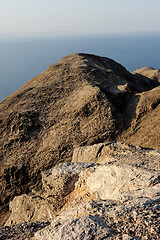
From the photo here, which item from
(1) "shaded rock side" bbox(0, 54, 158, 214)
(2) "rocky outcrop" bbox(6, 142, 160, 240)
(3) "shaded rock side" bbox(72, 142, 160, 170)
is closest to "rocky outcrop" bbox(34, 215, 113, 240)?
(2) "rocky outcrop" bbox(6, 142, 160, 240)

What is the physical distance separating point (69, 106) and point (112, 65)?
649 inches

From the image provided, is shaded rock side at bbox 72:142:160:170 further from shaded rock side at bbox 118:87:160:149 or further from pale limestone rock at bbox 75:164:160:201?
shaded rock side at bbox 118:87:160:149

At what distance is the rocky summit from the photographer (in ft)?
19.9

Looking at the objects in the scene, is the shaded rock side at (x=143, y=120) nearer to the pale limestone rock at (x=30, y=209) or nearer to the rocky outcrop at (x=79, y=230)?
the pale limestone rock at (x=30, y=209)

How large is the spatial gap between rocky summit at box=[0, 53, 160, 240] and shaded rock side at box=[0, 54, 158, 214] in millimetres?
82

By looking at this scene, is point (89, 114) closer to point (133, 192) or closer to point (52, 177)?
point (52, 177)

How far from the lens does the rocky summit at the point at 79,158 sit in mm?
6059

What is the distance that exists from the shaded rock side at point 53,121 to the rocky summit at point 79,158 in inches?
3.2

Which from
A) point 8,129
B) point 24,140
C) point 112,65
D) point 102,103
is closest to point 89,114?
point 102,103

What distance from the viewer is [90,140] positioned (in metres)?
17.3

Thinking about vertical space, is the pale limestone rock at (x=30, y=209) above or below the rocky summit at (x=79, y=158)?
below

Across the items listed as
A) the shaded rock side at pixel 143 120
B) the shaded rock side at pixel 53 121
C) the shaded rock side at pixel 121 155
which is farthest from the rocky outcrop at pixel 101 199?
the shaded rock side at pixel 143 120

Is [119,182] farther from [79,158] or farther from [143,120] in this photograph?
[143,120]

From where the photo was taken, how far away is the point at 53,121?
19.2 m
